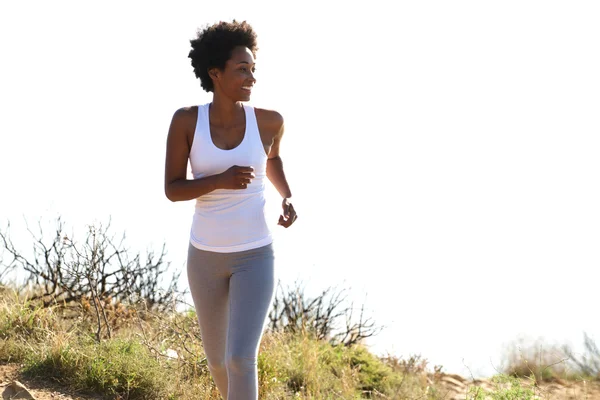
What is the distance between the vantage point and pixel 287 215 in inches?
162

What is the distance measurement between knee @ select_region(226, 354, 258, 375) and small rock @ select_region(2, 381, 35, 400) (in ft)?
7.47

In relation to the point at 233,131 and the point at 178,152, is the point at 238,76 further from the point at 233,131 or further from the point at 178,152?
the point at 178,152

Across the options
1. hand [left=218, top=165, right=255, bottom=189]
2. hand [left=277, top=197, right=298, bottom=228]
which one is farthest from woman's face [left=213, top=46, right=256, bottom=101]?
hand [left=277, top=197, right=298, bottom=228]

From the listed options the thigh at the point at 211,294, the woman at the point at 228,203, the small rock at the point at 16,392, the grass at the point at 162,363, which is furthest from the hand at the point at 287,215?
the small rock at the point at 16,392

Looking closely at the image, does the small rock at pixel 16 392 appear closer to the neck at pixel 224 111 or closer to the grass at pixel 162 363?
the grass at pixel 162 363

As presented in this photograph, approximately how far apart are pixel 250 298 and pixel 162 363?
2489 millimetres

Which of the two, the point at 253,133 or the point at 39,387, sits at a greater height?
the point at 253,133

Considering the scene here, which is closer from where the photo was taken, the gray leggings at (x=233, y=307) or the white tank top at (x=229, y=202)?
the gray leggings at (x=233, y=307)

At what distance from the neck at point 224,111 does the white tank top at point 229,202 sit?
6 centimetres

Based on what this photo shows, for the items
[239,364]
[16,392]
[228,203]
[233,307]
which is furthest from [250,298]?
[16,392]

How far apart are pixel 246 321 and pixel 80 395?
2.37 metres

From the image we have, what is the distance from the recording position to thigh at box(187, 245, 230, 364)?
392 cm

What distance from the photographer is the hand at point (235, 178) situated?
364cm

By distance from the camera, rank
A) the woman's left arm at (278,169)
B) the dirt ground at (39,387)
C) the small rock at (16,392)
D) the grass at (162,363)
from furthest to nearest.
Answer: the grass at (162,363), the dirt ground at (39,387), the small rock at (16,392), the woman's left arm at (278,169)
